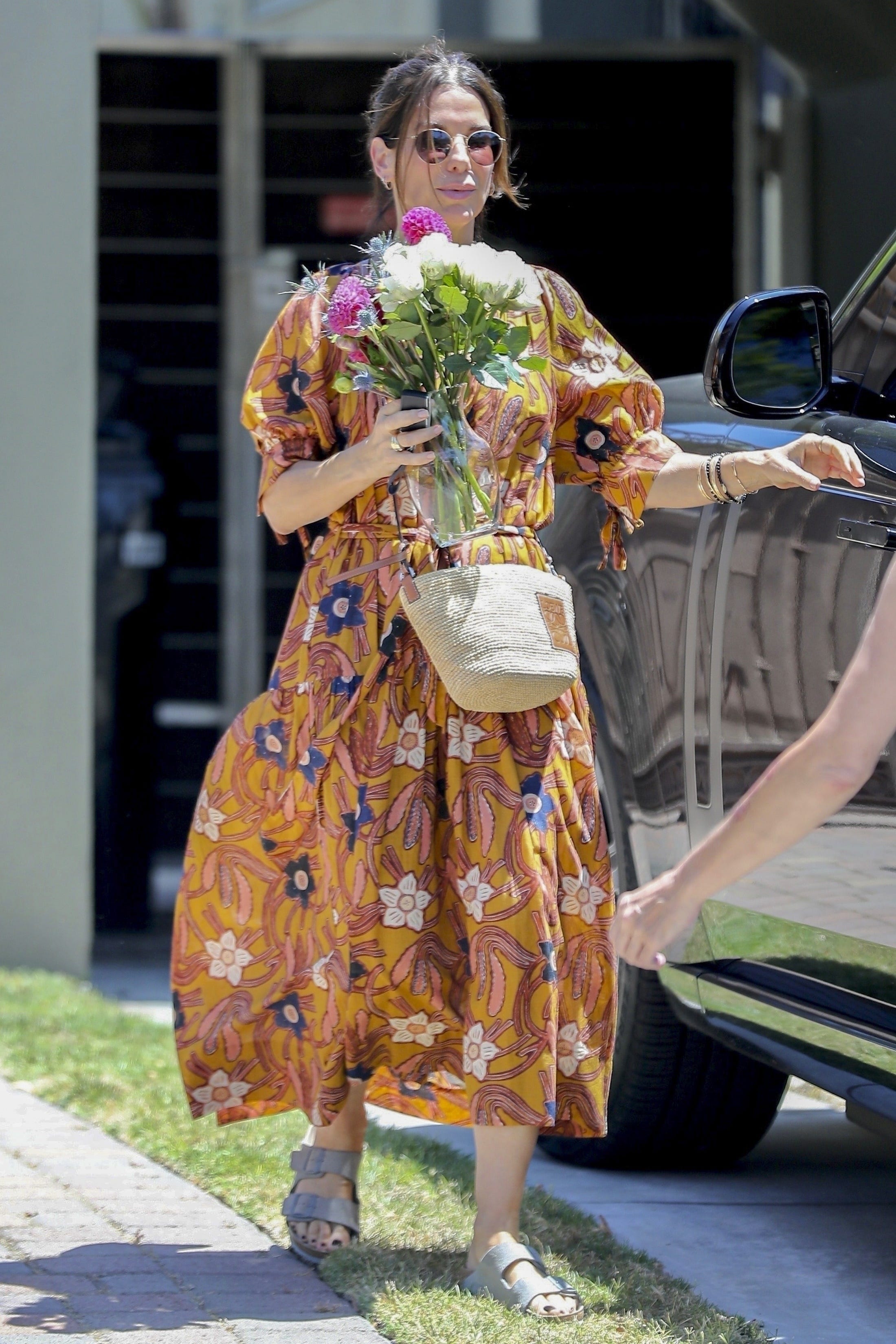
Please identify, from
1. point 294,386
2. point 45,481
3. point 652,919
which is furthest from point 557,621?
point 45,481

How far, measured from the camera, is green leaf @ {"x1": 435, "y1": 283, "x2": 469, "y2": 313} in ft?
9.20

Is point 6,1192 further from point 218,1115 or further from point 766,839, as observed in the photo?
point 766,839

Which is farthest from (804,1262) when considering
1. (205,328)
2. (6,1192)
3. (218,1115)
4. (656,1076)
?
(205,328)

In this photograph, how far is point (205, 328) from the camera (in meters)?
7.20

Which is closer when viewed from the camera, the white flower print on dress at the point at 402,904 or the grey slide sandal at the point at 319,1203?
the white flower print on dress at the point at 402,904

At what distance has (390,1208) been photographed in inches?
135

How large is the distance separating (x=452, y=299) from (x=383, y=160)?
1.53 feet

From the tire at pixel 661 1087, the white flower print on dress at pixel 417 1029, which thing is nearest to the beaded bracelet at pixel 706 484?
the tire at pixel 661 1087

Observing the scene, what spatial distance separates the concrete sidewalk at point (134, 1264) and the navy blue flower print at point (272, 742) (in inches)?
30.6

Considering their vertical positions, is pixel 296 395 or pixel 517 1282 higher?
pixel 296 395

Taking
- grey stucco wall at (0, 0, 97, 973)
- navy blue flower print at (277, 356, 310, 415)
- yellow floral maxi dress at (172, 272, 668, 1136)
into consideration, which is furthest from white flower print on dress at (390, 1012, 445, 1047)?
grey stucco wall at (0, 0, 97, 973)

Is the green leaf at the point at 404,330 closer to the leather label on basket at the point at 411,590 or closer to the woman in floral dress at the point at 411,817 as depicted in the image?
the woman in floral dress at the point at 411,817

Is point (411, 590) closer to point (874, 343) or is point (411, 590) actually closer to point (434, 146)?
point (434, 146)

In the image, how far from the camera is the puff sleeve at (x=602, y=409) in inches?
125
